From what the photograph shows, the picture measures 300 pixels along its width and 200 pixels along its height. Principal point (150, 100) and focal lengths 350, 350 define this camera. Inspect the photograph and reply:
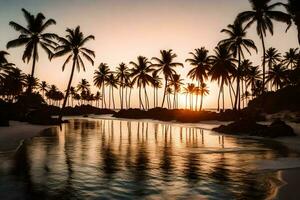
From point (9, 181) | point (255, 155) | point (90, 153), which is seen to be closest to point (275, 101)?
point (255, 155)

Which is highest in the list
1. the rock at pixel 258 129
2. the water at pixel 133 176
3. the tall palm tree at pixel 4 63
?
the tall palm tree at pixel 4 63

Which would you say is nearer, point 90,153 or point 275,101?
point 90,153

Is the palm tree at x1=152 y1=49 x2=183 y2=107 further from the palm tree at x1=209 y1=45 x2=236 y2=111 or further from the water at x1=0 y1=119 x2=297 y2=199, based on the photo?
the water at x1=0 y1=119 x2=297 y2=199

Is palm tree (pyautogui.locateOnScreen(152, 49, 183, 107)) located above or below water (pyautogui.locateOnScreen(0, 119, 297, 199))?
above

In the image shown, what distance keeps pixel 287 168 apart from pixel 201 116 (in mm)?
52864

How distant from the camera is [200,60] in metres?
73.8

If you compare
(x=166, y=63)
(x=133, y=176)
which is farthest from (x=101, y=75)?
(x=133, y=176)

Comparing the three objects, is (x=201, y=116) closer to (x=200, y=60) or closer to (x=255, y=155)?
(x=200, y=60)

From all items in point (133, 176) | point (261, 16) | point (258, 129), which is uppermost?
point (261, 16)

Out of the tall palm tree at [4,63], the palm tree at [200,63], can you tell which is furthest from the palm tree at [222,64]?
the tall palm tree at [4,63]

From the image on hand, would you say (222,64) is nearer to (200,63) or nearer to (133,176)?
(200,63)

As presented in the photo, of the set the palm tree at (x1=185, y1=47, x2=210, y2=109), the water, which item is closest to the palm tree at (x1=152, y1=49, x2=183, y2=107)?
the palm tree at (x1=185, y1=47, x2=210, y2=109)

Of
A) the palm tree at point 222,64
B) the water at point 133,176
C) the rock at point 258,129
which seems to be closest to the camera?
the water at point 133,176

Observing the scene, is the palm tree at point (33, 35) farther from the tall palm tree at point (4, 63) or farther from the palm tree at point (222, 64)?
the palm tree at point (222, 64)
